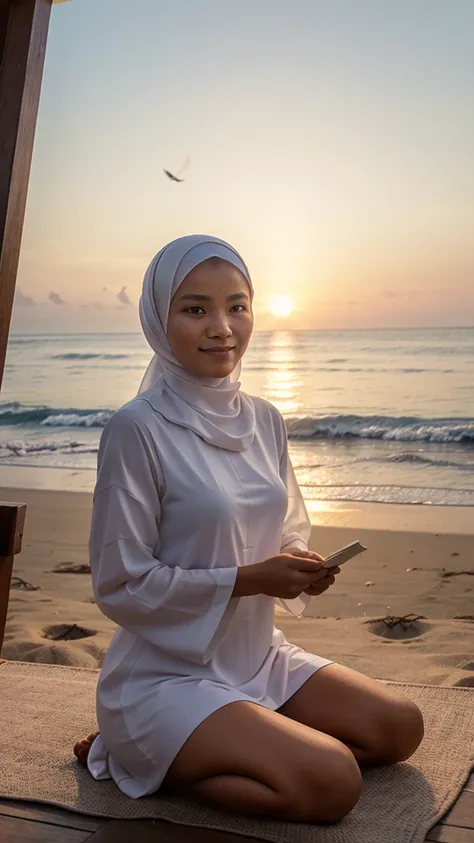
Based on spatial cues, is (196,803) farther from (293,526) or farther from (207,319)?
(207,319)

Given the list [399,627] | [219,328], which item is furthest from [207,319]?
[399,627]

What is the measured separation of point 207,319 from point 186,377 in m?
0.15

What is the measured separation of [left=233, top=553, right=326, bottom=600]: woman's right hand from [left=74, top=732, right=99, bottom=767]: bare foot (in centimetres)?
61

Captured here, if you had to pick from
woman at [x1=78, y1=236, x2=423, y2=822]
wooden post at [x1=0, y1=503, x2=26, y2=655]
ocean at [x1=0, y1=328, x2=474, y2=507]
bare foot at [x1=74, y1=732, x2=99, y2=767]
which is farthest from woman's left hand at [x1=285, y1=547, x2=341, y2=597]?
ocean at [x1=0, y1=328, x2=474, y2=507]

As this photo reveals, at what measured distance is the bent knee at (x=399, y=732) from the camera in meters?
2.31

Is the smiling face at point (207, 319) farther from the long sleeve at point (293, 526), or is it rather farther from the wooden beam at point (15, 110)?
the wooden beam at point (15, 110)

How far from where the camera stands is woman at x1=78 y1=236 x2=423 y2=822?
2.01 meters

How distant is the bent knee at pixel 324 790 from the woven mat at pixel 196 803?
31 millimetres

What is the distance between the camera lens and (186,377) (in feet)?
7.56

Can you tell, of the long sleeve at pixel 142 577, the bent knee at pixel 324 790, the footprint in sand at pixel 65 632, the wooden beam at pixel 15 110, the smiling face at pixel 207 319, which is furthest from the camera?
the footprint in sand at pixel 65 632

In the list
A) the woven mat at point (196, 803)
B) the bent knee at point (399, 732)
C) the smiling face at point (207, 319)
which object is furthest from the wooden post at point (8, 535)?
the bent knee at point (399, 732)

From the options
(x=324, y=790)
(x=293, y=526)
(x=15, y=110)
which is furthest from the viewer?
(x=15, y=110)

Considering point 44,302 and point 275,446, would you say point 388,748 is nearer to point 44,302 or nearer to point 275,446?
point 275,446

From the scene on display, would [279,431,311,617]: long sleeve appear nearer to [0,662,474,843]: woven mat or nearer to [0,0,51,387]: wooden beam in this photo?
[0,662,474,843]: woven mat
